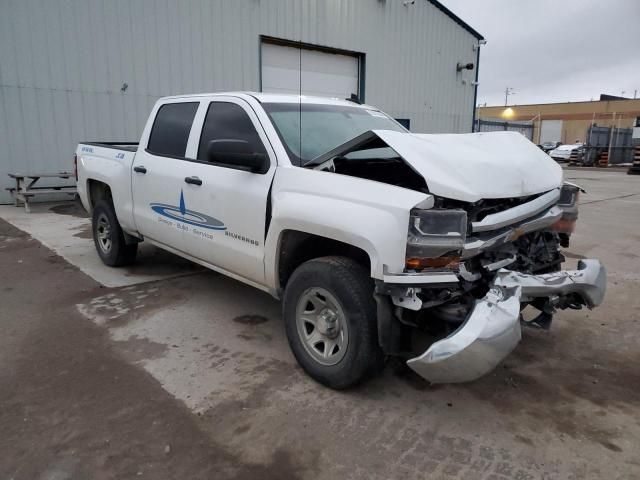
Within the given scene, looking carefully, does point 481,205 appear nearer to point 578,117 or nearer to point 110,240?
point 110,240

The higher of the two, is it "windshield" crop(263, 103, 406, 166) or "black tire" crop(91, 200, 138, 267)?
"windshield" crop(263, 103, 406, 166)

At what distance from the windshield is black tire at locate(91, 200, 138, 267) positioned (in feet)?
8.98

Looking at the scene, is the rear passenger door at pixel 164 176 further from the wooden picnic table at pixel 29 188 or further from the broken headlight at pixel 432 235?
the wooden picnic table at pixel 29 188

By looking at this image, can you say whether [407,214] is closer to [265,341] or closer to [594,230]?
[265,341]

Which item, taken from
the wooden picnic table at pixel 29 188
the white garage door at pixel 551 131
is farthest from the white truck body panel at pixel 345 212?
the white garage door at pixel 551 131

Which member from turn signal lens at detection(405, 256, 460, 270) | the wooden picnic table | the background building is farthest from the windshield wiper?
the background building

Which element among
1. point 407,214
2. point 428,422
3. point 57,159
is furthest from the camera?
point 57,159

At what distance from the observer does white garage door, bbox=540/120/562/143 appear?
172ft

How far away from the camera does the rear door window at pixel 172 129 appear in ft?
15.1

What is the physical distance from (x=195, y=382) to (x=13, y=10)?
396 inches

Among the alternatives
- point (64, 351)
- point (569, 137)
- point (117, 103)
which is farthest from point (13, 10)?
point (569, 137)

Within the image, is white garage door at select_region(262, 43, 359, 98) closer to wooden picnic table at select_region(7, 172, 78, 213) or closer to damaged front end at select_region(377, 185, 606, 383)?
wooden picnic table at select_region(7, 172, 78, 213)

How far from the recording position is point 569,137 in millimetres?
51625

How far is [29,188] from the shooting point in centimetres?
1021
